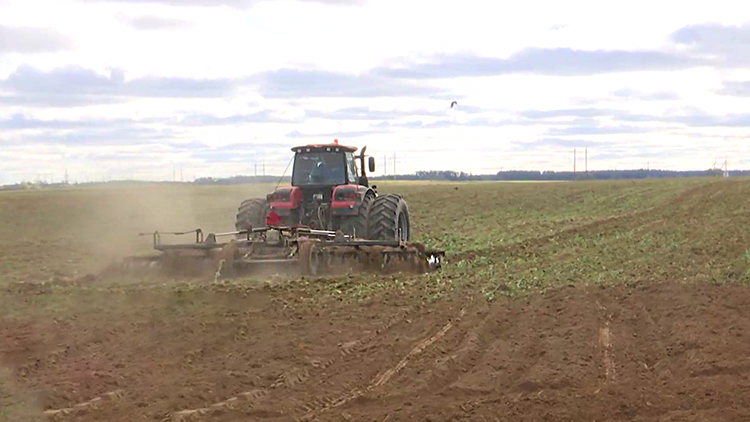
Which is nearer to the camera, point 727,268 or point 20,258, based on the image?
point 727,268

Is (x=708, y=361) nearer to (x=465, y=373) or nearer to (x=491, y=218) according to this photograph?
(x=465, y=373)

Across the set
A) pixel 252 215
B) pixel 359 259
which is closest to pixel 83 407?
pixel 359 259

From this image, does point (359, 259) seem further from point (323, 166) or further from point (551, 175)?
point (551, 175)

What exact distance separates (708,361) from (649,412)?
1779mm

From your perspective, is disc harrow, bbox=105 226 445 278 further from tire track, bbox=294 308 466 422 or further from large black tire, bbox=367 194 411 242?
tire track, bbox=294 308 466 422

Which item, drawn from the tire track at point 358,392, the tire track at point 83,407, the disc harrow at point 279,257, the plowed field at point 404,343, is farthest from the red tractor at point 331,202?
the tire track at point 83,407

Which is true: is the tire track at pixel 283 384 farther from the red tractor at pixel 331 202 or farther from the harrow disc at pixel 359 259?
the red tractor at pixel 331 202

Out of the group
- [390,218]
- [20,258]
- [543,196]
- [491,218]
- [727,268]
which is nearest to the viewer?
[727,268]

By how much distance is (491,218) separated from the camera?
3666 centimetres

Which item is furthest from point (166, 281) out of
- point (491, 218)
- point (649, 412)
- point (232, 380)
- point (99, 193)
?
point (99, 193)

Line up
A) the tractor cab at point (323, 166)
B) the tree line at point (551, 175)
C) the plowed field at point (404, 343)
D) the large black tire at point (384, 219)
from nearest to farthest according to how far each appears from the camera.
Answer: the plowed field at point (404, 343) < the large black tire at point (384, 219) < the tractor cab at point (323, 166) < the tree line at point (551, 175)

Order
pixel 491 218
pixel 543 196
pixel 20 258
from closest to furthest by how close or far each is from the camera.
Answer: pixel 20 258 < pixel 491 218 < pixel 543 196

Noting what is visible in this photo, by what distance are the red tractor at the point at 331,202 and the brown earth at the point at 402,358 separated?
557cm

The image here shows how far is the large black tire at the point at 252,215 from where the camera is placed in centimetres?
1988
